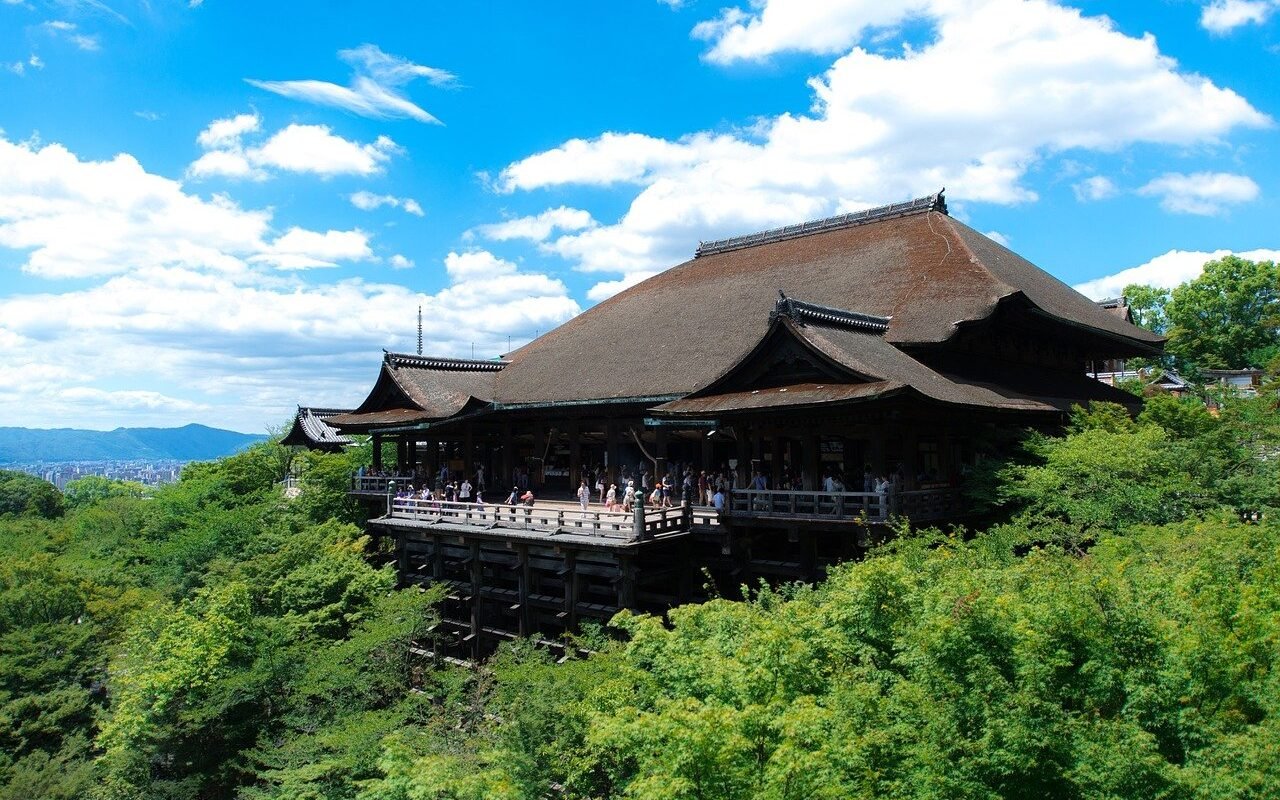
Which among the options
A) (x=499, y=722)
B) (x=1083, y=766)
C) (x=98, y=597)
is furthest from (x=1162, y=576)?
(x=98, y=597)

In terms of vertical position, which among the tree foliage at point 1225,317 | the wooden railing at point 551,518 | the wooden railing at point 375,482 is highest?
the tree foliage at point 1225,317

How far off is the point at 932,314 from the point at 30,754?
89.6 ft

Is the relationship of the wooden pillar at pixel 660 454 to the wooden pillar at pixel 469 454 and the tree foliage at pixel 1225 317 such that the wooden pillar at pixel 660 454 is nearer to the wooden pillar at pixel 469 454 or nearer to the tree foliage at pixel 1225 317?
the wooden pillar at pixel 469 454

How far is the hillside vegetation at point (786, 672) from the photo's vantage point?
9266 mm

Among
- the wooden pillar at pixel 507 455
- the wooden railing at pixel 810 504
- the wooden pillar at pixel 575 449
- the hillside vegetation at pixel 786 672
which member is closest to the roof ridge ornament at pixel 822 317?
the wooden railing at pixel 810 504

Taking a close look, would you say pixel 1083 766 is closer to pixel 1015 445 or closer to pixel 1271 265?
pixel 1015 445

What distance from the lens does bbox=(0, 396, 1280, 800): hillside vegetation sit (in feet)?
30.4

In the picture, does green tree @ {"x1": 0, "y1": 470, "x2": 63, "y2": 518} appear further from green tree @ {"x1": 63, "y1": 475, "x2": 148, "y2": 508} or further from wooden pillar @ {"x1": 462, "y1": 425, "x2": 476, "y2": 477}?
wooden pillar @ {"x1": 462, "y1": 425, "x2": 476, "y2": 477}

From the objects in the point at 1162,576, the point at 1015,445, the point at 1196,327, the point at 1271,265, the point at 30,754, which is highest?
the point at 1271,265

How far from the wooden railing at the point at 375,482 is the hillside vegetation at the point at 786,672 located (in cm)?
217

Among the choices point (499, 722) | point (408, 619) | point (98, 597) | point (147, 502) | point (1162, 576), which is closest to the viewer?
point (1162, 576)

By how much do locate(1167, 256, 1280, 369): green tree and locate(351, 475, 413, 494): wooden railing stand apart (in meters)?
49.6

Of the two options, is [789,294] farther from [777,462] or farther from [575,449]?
[777,462]

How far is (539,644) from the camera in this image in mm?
22641
